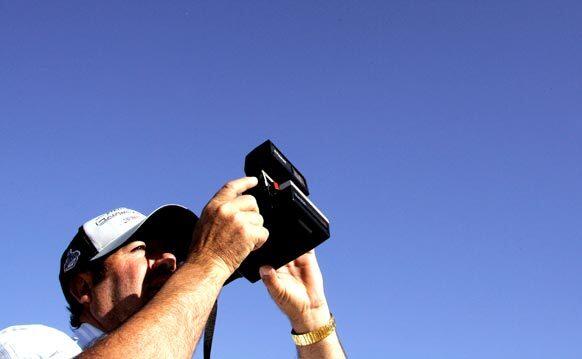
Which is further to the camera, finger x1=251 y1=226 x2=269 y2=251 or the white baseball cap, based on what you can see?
the white baseball cap

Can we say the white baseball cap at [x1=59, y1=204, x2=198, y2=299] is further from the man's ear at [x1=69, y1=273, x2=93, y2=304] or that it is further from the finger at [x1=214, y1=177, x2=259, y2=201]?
the finger at [x1=214, y1=177, x2=259, y2=201]

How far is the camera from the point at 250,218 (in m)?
3.12

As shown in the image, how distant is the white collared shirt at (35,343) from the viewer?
3.11 metres

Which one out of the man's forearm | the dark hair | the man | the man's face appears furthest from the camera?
the dark hair

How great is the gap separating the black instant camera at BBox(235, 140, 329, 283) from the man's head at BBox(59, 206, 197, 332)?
1.86 feet

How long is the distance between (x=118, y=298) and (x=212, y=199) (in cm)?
116

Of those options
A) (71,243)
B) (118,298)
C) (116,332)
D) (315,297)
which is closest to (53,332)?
(118,298)

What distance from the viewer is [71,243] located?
4395 mm

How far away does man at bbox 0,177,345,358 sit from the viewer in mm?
2686

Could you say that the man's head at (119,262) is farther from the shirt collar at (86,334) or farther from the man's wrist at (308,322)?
the man's wrist at (308,322)

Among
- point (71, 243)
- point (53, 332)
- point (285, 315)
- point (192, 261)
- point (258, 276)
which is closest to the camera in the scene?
point (192, 261)

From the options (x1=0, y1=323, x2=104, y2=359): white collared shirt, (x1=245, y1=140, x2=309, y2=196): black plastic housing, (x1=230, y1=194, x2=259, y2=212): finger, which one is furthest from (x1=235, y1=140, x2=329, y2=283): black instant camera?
(x1=0, y1=323, x2=104, y2=359): white collared shirt

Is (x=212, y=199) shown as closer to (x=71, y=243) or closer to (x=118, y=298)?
(x=118, y=298)

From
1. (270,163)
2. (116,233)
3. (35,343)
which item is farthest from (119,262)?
(270,163)
